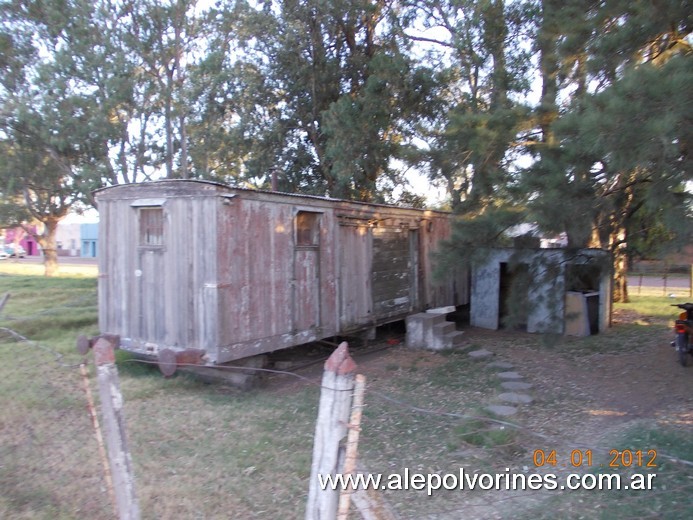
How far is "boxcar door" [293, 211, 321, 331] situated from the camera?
8.73 metres

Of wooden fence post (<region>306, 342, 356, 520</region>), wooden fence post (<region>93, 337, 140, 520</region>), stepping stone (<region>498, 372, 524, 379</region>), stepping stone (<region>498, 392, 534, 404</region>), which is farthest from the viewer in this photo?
stepping stone (<region>498, 372, 524, 379</region>)

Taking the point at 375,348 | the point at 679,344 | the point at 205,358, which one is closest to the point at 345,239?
the point at 375,348

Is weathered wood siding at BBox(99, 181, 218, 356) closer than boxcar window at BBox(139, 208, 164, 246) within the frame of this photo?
Yes

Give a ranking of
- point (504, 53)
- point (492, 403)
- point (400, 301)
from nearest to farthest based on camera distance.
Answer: point (492, 403) < point (504, 53) < point (400, 301)

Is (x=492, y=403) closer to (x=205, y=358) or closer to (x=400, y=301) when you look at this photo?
(x=205, y=358)

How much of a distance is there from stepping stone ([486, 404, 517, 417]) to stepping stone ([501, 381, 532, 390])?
1025 mm

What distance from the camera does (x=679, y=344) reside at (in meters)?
8.76

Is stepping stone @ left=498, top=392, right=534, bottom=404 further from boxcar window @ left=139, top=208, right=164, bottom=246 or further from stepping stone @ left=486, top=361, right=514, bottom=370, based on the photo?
boxcar window @ left=139, top=208, right=164, bottom=246

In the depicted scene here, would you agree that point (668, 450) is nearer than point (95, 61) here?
Yes

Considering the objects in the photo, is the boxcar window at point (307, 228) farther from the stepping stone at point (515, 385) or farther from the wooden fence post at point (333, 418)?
the wooden fence post at point (333, 418)

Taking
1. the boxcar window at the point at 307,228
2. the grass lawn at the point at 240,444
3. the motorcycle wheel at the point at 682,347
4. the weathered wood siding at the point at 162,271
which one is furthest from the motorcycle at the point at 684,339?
the weathered wood siding at the point at 162,271

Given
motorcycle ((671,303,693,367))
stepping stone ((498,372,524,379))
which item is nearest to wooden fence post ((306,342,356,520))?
stepping stone ((498,372,524,379))

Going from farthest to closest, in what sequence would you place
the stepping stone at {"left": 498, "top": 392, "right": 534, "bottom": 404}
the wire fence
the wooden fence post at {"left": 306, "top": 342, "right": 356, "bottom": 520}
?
1. the stepping stone at {"left": 498, "top": 392, "right": 534, "bottom": 404}
2. the wire fence
3. the wooden fence post at {"left": 306, "top": 342, "right": 356, "bottom": 520}

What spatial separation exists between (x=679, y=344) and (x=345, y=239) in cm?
567
